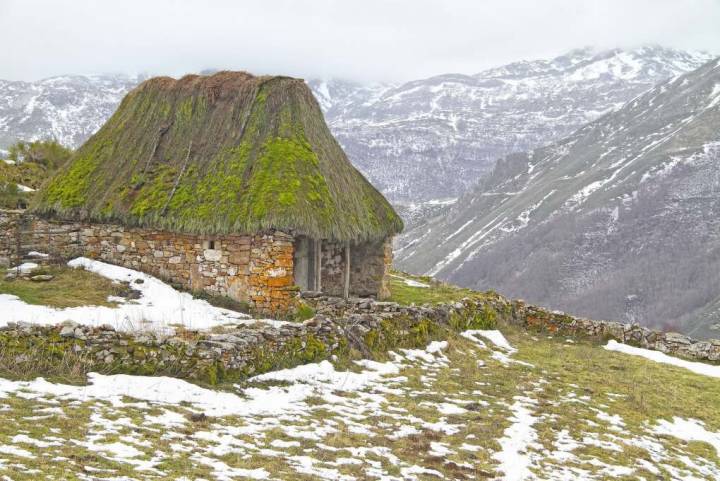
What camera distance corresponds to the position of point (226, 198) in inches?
590

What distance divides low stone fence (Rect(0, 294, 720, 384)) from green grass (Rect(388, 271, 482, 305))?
286 centimetres

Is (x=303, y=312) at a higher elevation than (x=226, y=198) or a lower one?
lower

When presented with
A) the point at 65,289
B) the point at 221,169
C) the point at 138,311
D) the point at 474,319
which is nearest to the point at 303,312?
the point at 138,311

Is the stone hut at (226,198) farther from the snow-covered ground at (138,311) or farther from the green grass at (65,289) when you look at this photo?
the green grass at (65,289)

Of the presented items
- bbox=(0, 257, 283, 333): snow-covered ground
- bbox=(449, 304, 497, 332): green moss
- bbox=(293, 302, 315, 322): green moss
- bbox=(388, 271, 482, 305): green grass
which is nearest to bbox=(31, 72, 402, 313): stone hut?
bbox=(293, 302, 315, 322): green moss

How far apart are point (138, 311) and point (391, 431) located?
6.97 meters

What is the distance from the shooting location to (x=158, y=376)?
8375mm

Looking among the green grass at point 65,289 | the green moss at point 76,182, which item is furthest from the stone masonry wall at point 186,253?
the green grass at point 65,289

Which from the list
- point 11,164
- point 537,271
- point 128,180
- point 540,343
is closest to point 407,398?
point 540,343

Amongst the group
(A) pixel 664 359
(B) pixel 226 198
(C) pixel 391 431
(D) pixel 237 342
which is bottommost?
(A) pixel 664 359

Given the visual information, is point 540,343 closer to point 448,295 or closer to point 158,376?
point 448,295

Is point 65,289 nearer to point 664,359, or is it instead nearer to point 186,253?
point 186,253

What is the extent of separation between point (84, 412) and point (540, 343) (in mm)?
11562

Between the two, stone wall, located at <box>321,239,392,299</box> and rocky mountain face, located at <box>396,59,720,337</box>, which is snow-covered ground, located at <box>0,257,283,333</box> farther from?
rocky mountain face, located at <box>396,59,720,337</box>
